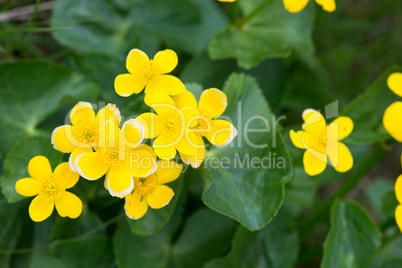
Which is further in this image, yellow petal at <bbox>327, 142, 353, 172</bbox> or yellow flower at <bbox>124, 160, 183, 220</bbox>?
yellow petal at <bbox>327, 142, 353, 172</bbox>

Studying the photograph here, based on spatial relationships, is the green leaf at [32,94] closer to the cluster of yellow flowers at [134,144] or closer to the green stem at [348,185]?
the cluster of yellow flowers at [134,144]

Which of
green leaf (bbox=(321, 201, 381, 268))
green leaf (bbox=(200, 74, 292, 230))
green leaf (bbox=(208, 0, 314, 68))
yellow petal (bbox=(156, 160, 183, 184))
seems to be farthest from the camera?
green leaf (bbox=(208, 0, 314, 68))

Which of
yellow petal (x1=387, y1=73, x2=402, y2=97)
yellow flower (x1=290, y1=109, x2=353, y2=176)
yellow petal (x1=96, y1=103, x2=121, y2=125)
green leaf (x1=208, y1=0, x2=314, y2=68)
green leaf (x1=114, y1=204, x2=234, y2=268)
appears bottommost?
green leaf (x1=114, y1=204, x2=234, y2=268)

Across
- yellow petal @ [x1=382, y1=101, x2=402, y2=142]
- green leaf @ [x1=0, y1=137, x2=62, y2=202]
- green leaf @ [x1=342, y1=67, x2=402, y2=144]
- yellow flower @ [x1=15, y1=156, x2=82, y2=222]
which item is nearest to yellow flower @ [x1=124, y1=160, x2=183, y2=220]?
yellow flower @ [x1=15, y1=156, x2=82, y2=222]

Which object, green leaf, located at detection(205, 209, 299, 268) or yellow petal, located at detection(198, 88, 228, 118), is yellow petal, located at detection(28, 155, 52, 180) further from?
green leaf, located at detection(205, 209, 299, 268)

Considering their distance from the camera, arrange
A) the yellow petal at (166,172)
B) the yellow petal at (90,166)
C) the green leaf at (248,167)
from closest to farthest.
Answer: the yellow petal at (90,166), the yellow petal at (166,172), the green leaf at (248,167)

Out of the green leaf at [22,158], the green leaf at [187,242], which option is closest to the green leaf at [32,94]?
the green leaf at [22,158]
